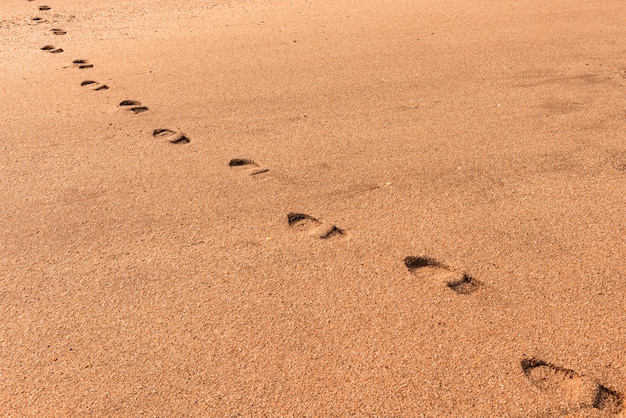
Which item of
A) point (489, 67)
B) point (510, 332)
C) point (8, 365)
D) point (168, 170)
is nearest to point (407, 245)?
point (510, 332)

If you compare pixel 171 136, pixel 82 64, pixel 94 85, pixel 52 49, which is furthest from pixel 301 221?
pixel 52 49

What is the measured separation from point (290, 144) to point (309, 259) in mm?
1099

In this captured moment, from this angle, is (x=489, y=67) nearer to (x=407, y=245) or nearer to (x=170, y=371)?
(x=407, y=245)

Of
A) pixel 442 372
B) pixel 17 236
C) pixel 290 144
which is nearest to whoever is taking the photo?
pixel 442 372

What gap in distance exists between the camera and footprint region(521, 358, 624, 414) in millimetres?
2068

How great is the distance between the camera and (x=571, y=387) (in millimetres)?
2131

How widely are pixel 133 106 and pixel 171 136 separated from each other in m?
0.55

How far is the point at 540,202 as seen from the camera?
10.2 feet

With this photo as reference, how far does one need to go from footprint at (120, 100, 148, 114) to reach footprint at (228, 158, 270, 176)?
943 millimetres

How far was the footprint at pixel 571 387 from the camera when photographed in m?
2.07

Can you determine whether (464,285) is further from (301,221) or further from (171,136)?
(171,136)

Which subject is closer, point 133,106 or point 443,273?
point 443,273

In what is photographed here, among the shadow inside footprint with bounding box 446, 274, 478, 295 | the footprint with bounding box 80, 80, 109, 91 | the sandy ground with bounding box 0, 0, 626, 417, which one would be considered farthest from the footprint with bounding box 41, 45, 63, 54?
the shadow inside footprint with bounding box 446, 274, 478, 295

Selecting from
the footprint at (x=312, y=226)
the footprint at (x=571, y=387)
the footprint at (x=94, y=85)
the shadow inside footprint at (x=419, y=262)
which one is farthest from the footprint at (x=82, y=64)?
the footprint at (x=571, y=387)
